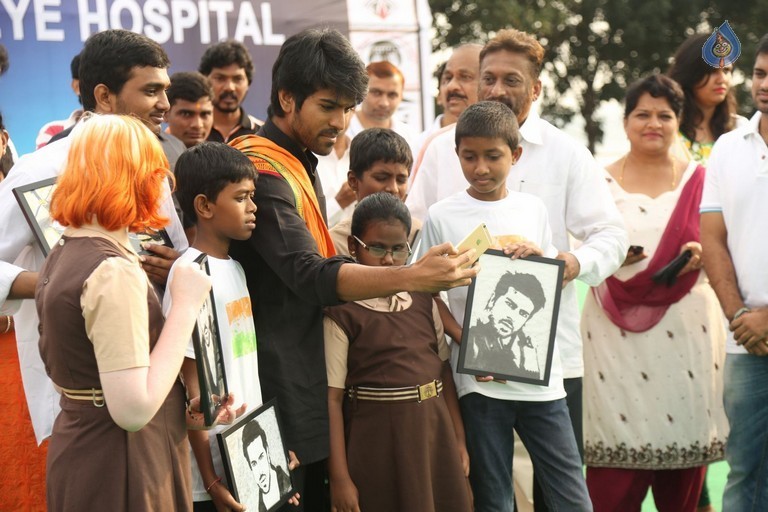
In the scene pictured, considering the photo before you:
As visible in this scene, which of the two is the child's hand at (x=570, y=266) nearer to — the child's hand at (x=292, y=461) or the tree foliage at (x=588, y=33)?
the child's hand at (x=292, y=461)

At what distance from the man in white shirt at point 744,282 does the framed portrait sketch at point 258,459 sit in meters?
2.11

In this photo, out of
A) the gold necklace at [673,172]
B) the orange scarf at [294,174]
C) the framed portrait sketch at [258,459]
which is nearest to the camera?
the framed portrait sketch at [258,459]

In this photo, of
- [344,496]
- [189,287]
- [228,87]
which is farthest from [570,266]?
[228,87]

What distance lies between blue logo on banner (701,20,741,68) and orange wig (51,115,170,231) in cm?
276

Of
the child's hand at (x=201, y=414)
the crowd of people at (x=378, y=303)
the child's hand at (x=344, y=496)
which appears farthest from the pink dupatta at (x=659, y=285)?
the child's hand at (x=201, y=414)

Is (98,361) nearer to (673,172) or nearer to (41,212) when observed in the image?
(41,212)

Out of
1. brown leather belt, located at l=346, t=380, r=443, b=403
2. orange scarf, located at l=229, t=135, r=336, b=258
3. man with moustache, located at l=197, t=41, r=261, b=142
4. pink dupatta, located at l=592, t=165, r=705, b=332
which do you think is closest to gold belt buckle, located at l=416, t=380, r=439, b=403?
brown leather belt, located at l=346, t=380, r=443, b=403

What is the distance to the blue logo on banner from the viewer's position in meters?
4.29

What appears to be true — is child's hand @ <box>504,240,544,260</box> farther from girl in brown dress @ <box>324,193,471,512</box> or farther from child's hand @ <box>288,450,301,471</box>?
child's hand @ <box>288,450,301,471</box>

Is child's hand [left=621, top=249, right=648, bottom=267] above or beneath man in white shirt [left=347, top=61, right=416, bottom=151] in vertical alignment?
Answer: beneath

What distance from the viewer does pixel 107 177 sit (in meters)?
2.52

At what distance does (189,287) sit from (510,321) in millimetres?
1352

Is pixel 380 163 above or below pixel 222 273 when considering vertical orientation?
above

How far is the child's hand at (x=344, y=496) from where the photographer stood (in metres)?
3.38
